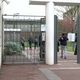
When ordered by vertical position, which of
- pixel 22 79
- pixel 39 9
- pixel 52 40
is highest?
pixel 39 9

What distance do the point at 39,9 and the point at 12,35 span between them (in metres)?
11.4

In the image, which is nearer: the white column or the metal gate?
the white column

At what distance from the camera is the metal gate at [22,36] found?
22278 mm

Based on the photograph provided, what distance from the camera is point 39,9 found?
33.4 metres

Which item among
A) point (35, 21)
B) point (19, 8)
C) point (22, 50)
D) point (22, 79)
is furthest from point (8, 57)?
point (19, 8)

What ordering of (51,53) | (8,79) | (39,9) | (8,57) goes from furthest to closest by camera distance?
(39,9), (8,57), (51,53), (8,79)

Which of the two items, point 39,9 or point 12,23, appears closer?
point 12,23

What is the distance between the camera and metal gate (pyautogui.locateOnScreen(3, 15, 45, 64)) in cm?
2228

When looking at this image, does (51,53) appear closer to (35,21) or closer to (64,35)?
(35,21)

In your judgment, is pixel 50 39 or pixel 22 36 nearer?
pixel 50 39

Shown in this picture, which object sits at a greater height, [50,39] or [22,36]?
[22,36]

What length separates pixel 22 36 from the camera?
22594 millimetres

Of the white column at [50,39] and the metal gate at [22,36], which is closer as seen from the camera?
the white column at [50,39]

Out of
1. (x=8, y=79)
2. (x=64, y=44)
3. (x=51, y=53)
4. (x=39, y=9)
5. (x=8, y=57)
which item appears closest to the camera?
(x=8, y=79)
